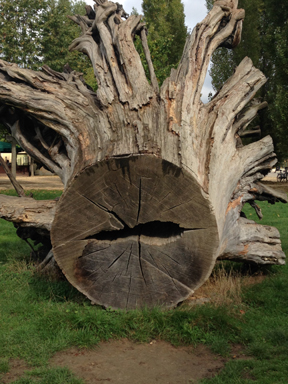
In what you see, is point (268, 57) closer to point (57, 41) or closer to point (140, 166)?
point (57, 41)

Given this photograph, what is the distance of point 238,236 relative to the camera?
19.3 ft

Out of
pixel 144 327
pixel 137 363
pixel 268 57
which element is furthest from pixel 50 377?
pixel 268 57

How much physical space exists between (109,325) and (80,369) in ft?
2.21

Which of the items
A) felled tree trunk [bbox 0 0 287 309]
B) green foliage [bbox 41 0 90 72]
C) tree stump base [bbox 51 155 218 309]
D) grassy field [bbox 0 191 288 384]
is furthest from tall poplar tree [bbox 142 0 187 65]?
tree stump base [bbox 51 155 218 309]

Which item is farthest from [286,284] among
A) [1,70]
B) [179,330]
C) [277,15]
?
[277,15]

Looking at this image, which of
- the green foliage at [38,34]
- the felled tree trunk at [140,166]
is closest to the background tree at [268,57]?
the green foliage at [38,34]

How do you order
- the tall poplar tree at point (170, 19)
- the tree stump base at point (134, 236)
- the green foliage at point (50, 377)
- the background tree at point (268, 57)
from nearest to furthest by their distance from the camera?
the green foliage at point (50, 377) < the tree stump base at point (134, 236) < the background tree at point (268, 57) < the tall poplar tree at point (170, 19)

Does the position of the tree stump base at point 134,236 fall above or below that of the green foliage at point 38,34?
below

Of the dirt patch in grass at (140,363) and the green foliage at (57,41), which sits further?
the green foliage at (57,41)

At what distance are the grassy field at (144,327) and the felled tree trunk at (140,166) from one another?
0.89ft

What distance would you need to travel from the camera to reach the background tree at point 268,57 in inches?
896

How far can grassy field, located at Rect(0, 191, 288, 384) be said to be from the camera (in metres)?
3.80

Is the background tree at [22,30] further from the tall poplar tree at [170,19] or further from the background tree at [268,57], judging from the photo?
the background tree at [268,57]

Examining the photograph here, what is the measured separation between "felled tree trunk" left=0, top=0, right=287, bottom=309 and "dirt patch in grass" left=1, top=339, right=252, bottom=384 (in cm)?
57
